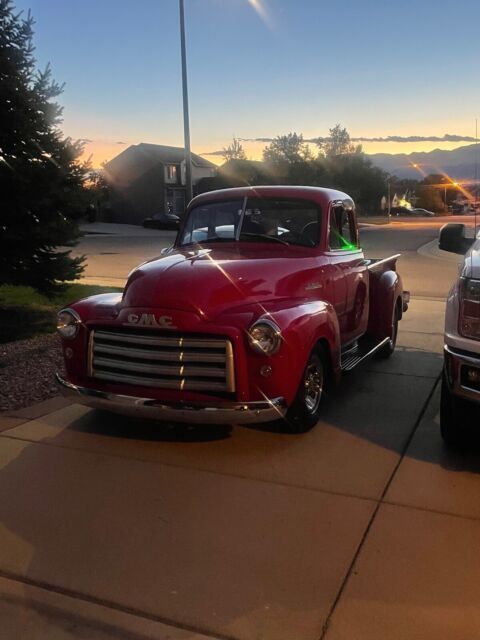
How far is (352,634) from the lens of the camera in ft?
8.61

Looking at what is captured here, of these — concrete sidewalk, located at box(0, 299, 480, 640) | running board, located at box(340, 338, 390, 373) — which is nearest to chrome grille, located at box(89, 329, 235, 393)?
concrete sidewalk, located at box(0, 299, 480, 640)

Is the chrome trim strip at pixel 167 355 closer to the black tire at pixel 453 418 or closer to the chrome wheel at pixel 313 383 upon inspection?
the chrome wheel at pixel 313 383

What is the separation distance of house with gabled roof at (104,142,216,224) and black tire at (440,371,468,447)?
167 ft

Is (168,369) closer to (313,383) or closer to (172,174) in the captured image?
(313,383)

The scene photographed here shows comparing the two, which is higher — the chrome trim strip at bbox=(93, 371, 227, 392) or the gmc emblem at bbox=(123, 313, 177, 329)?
the gmc emblem at bbox=(123, 313, 177, 329)

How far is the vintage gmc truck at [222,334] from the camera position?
426 cm

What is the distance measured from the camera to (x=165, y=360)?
14.3ft

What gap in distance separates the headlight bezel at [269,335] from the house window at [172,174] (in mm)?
52601

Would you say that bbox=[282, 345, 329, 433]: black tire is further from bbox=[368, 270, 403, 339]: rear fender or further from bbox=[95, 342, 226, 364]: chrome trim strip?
bbox=[368, 270, 403, 339]: rear fender

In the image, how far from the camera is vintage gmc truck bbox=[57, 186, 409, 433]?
14.0 ft

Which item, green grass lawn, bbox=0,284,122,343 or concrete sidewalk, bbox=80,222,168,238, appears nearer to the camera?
green grass lawn, bbox=0,284,122,343

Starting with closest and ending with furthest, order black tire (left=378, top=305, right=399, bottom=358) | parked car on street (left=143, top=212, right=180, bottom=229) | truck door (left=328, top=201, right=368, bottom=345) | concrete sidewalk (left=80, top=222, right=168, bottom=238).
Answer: truck door (left=328, top=201, right=368, bottom=345) < black tire (left=378, top=305, right=399, bottom=358) < concrete sidewalk (left=80, top=222, right=168, bottom=238) < parked car on street (left=143, top=212, right=180, bottom=229)

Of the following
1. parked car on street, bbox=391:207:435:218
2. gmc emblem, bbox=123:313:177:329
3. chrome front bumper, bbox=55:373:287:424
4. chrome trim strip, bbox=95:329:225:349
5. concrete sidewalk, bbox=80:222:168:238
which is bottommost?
parked car on street, bbox=391:207:435:218

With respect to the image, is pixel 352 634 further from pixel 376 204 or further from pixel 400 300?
pixel 376 204
